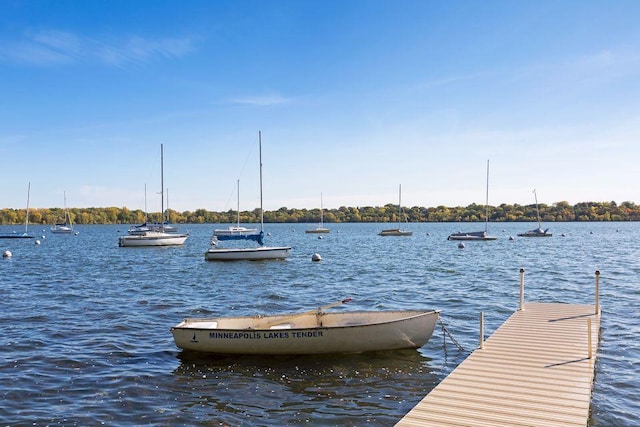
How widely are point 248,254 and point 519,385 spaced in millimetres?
39100

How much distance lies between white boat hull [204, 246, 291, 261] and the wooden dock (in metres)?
33.9

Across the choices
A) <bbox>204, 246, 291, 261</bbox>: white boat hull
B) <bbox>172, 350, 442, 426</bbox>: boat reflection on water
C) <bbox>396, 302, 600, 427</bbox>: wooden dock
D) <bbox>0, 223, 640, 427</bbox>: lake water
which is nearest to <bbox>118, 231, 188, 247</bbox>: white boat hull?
<bbox>204, 246, 291, 261</bbox>: white boat hull

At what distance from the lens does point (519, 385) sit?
10930 millimetres

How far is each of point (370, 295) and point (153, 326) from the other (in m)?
12.5

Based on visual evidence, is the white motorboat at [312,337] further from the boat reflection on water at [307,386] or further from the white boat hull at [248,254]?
the white boat hull at [248,254]

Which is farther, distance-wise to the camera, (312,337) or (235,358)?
(235,358)

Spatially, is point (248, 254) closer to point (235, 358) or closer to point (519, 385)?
point (235, 358)

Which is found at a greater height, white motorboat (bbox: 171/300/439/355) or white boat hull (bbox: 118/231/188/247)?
white boat hull (bbox: 118/231/188/247)

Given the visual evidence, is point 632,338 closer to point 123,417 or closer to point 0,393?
point 123,417

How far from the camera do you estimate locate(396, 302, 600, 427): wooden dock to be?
9203 mm

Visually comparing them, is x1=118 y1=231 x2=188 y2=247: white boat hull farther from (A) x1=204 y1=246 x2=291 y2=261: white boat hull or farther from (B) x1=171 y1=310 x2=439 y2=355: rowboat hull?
(B) x1=171 y1=310 x2=439 y2=355: rowboat hull

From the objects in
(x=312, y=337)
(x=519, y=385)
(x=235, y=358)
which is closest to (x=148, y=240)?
(x=235, y=358)

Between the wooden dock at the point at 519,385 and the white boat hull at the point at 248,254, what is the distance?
111 feet

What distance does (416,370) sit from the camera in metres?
15.1
